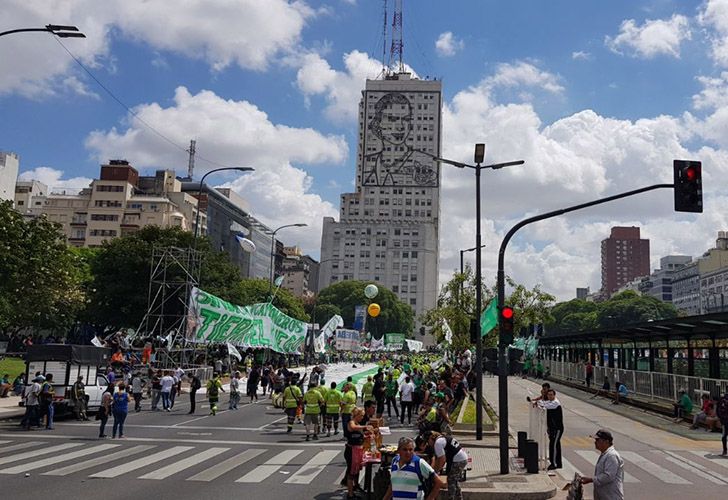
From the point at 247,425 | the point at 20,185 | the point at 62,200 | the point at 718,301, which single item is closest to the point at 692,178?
the point at 247,425

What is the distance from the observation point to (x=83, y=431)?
70.0ft

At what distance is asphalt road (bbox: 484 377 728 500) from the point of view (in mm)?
13758

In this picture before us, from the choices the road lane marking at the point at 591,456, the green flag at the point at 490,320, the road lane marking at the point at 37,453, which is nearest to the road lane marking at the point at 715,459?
the road lane marking at the point at 591,456

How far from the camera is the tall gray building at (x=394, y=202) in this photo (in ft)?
573

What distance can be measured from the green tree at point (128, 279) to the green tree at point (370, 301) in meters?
78.3

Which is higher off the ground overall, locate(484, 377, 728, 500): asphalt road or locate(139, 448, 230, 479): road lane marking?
locate(484, 377, 728, 500): asphalt road

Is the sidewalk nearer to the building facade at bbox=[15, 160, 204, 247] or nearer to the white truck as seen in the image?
the white truck

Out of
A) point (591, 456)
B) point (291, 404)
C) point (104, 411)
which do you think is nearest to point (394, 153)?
point (291, 404)

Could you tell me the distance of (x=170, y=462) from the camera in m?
15.7

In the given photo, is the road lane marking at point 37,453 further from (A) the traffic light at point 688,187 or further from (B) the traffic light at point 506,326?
(A) the traffic light at point 688,187

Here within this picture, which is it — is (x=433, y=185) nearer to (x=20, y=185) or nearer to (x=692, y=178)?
(x=20, y=185)

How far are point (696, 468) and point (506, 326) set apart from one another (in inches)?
238

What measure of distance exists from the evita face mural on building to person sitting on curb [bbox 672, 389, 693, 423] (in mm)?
153534

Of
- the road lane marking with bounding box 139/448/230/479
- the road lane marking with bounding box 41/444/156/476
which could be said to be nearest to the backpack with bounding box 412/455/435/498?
the road lane marking with bounding box 139/448/230/479
